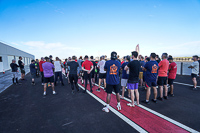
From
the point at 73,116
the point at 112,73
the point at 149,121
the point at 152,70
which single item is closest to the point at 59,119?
the point at 73,116

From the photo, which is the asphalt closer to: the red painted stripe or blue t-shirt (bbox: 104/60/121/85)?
the red painted stripe

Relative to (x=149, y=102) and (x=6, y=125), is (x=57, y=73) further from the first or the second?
(x=149, y=102)

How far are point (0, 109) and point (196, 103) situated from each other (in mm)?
8109

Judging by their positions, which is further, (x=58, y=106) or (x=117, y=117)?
(x=58, y=106)

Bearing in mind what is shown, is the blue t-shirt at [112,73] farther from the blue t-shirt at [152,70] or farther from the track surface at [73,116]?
the blue t-shirt at [152,70]

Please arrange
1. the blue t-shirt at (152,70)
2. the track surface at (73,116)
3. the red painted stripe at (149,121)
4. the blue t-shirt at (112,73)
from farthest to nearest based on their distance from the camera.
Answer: the blue t-shirt at (152,70) < the blue t-shirt at (112,73) < the track surface at (73,116) < the red painted stripe at (149,121)

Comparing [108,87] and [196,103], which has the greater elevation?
[108,87]

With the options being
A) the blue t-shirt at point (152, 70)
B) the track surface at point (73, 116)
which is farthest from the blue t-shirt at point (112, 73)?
the blue t-shirt at point (152, 70)

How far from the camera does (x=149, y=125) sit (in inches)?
104

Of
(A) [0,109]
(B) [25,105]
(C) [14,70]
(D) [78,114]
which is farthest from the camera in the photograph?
(C) [14,70]

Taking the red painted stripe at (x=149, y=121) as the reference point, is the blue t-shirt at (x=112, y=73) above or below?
above

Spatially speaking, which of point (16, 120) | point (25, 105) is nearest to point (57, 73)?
point (25, 105)

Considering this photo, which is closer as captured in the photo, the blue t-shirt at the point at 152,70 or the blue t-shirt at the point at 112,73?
the blue t-shirt at the point at 112,73

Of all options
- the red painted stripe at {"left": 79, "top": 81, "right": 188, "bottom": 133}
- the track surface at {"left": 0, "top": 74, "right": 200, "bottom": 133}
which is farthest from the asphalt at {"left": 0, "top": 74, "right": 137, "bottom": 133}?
the red painted stripe at {"left": 79, "top": 81, "right": 188, "bottom": 133}
